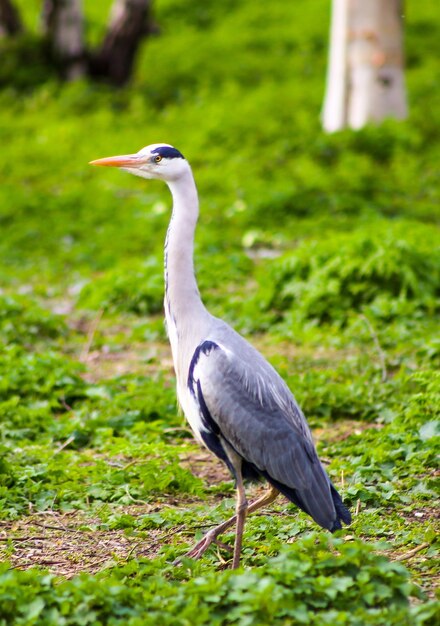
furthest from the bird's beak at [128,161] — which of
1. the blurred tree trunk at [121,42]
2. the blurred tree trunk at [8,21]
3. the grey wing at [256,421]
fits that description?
the blurred tree trunk at [8,21]

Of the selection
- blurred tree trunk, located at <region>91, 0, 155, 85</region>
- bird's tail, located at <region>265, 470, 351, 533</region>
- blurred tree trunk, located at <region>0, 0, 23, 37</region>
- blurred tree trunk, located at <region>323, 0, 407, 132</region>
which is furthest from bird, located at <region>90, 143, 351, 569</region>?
blurred tree trunk, located at <region>0, 0, 23, 37</region>

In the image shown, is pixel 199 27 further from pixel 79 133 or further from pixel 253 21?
pixel 79 133

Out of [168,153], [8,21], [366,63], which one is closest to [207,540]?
[168,153]

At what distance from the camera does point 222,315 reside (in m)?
8.59

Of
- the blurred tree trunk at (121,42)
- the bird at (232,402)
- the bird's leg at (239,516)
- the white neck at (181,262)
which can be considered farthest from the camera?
the blurred tree trunk at (121,42)

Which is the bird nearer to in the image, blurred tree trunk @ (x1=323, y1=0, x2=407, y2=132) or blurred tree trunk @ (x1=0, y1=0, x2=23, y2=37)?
blurred tree trunk @ (x1=323, y1=0, x2=407, y2=132)

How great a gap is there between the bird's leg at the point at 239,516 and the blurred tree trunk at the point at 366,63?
333 inches

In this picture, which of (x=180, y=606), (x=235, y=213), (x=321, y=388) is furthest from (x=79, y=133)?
(x=180, y=606)

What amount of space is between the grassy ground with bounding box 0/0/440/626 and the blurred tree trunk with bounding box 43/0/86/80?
403 millimetres

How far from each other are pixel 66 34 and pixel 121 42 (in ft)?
2.65

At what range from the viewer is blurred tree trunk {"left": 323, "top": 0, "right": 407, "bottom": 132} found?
12.2 metres

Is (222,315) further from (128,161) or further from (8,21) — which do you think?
(8,21)

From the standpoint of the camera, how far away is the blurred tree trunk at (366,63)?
40.2 feet

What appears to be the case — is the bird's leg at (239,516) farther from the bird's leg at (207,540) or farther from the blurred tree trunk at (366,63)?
the blurred tree trunk at (366,63)
